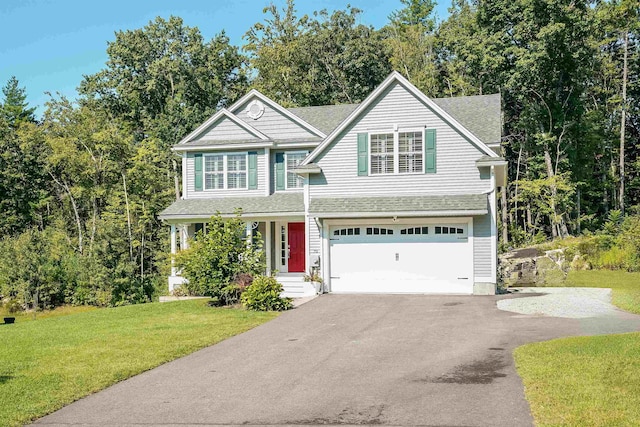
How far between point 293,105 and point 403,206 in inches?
827

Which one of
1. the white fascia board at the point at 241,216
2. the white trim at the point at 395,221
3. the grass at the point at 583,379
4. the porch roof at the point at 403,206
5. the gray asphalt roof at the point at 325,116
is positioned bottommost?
the grass at the point at 583,379

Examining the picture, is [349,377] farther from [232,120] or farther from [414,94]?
[232,120]

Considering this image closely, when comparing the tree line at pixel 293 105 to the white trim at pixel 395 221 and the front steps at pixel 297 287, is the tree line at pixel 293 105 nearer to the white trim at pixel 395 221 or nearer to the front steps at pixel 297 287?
the front steps at pixel 297 287

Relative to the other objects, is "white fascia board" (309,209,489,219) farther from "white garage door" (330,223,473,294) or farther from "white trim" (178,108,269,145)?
"white trim" (178,108,269,145)

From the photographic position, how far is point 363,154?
2067 centimetres

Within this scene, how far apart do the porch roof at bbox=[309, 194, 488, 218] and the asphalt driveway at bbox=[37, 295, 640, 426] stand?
4.81 meters

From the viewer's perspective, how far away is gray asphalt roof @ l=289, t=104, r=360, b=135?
82.6ft

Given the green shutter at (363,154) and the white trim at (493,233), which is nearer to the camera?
the white trim at (493,233)

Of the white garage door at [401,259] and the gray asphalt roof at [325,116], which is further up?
the gray asphalt roof at [325,116]

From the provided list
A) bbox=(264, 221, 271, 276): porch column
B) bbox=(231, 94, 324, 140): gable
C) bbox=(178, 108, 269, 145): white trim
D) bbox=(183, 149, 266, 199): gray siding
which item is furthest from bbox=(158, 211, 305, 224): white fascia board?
bbox=(231, 94, 324, 140): gable

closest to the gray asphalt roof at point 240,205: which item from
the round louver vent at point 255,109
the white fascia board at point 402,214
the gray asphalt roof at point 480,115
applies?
the white fascia board at point 402,214

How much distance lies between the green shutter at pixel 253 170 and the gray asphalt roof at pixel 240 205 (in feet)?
1.79

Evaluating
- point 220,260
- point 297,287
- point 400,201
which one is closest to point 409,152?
point 400,201

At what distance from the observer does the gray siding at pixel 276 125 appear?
2473 centimetres
